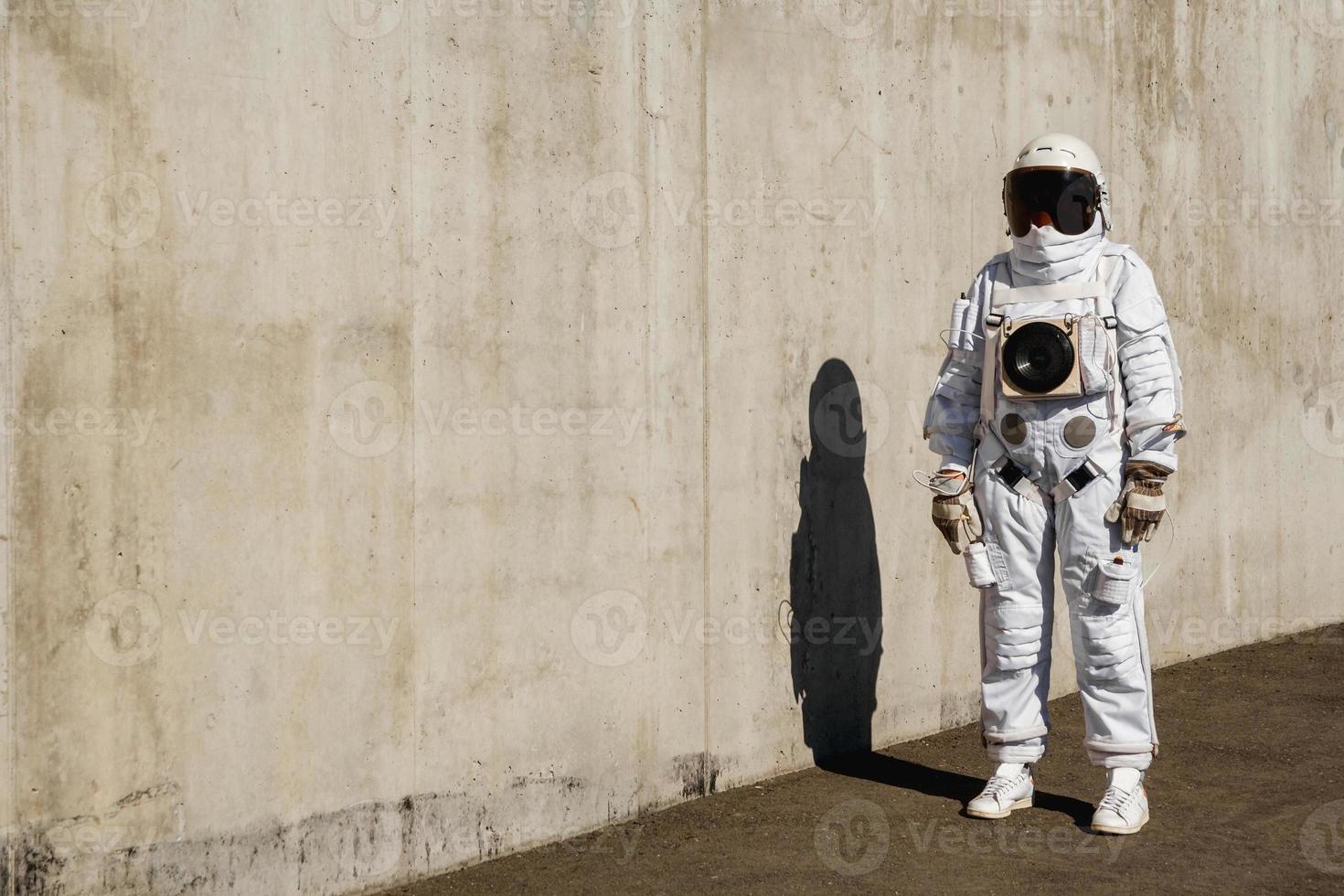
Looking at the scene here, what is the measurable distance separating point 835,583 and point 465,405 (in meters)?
1.92

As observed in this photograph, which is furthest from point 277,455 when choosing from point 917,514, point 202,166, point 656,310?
point 917,514

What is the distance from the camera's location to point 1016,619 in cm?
490

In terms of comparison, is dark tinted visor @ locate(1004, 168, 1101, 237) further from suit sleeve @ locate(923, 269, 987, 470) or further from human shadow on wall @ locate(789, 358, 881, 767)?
human shadow on wall @ locate(789, 358, 881, 767)

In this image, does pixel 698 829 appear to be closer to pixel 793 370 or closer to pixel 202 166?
pixel 793 370

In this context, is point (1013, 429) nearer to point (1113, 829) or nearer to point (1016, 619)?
point (1016, 619)

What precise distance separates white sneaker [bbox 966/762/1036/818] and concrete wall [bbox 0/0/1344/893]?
34.3 inches

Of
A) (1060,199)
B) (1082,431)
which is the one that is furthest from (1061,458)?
(1060,199)

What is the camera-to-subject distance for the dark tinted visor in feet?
15.7

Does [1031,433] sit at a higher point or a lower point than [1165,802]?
higher

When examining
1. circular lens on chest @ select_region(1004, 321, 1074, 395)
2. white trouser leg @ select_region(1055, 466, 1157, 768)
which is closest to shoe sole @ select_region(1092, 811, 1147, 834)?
white trouser leg @ select_region(1055, 466, 1157, 768)

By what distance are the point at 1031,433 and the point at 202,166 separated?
272 cm

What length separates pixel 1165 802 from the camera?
511cm

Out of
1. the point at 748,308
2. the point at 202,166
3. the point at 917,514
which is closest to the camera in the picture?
the point at 202,166

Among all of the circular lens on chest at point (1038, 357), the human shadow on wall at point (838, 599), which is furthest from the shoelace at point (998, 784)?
the circular lens on chest at point (1038, 357)
